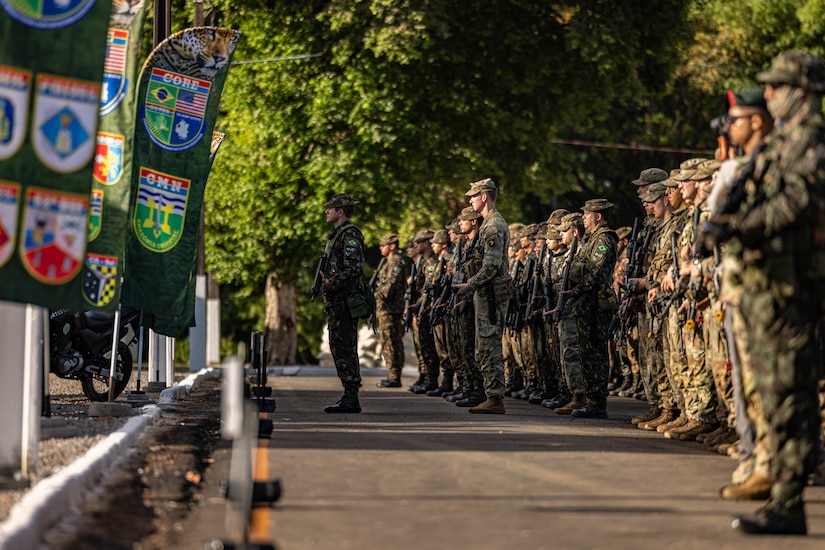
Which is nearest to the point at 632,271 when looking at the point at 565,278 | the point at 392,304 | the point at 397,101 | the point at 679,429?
the point at 565,278

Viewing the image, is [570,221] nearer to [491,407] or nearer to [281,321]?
[491,407]

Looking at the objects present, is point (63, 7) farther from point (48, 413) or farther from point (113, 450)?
point (48, 413)

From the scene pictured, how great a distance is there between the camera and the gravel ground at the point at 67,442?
8.70 m

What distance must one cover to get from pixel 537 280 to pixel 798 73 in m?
11.7

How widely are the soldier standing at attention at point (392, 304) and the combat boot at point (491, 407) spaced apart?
26.4ft

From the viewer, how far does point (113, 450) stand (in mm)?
10914

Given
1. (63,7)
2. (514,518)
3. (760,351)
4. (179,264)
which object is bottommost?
(514,518)

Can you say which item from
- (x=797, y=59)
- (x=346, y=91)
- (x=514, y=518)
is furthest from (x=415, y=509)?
(x=346, y=91)

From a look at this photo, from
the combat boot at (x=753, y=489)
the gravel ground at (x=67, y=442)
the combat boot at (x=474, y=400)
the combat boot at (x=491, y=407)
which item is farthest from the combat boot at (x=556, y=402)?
the combat boot at (x=753, y=489)

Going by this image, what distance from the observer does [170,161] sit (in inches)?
612

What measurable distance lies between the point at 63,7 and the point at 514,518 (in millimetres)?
3929

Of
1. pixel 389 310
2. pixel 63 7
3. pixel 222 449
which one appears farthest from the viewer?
pixel 389 310

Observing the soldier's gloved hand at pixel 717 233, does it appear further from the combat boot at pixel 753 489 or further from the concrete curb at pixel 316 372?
the concrete curb at pixel 316 372

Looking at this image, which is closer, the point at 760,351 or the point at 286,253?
the point at 760,351
